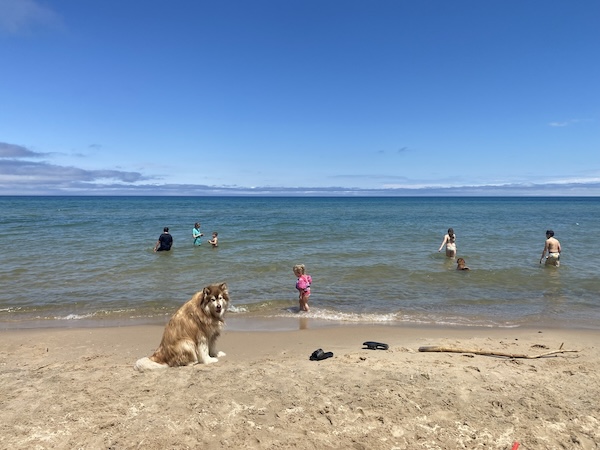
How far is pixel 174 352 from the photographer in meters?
5.64

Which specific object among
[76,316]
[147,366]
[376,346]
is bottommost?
[76,316]

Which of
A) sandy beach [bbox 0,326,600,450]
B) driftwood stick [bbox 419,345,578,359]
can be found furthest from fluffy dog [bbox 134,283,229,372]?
driftwood stick [bbox 419,345,578,359]

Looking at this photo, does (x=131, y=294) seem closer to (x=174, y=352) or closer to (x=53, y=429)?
(x=174, y=352)

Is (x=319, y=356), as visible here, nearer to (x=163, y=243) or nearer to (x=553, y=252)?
(x=553, y=252)

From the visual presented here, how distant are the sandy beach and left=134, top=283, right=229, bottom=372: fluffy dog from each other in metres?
0.28

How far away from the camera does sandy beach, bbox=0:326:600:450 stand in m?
3.77

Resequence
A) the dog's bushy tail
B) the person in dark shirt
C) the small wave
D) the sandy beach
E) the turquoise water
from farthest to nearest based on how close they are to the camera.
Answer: the person in dark shirt, the turquoise water, the small wave, the dog's bushy tail, the sandy beach

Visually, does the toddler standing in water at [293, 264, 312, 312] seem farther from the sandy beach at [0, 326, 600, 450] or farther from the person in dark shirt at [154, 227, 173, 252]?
the person in dark shirt at [154, 227, 173, 252]

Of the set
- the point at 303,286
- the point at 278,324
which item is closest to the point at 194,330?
the point at 278,324

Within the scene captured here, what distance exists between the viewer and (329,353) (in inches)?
253

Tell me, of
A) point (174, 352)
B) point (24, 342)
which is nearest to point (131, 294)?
point (24, 342)

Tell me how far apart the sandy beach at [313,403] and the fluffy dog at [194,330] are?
275 mm

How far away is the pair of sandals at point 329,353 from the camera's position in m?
6.24

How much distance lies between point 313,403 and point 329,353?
211 centimetres
